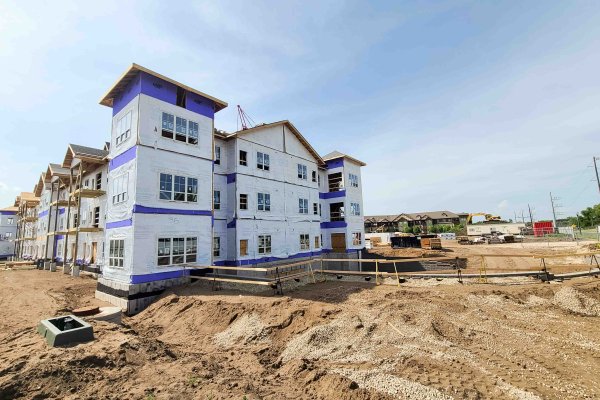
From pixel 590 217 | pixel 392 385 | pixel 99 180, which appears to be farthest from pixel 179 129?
pixel 590 217

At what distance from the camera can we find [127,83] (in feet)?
63.5

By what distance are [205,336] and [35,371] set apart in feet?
18.6

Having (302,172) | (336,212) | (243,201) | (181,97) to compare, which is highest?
(181,97)

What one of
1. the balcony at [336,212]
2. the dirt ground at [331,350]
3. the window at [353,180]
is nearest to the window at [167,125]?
the dirt ground at [331,350]

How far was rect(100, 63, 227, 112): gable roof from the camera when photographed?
17.7 metres

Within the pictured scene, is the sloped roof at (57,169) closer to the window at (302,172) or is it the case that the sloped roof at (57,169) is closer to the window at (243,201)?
the window at (243,201)

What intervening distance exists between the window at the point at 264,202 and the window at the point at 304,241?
5.91 meters

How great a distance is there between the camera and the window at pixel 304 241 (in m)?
30.5

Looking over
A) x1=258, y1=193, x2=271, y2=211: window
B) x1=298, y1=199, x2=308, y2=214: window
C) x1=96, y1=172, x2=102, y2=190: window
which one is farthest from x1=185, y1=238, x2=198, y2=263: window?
x1=96, y1=172, x2=102, y2=190: window

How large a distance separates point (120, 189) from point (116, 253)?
4219mm

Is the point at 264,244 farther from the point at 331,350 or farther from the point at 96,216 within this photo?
the point at 331,350

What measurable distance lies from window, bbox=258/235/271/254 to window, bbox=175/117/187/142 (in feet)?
35.3

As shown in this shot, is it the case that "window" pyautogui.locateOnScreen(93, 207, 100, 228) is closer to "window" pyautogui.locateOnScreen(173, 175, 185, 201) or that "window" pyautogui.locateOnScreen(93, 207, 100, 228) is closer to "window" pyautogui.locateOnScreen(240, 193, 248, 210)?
"window" pyautogui.locateOnScreen(173, 175, 185, 201)

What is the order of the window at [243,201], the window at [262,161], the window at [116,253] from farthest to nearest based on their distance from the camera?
the window at [262,161]
the window at [243,201]
the window at [116,253]
